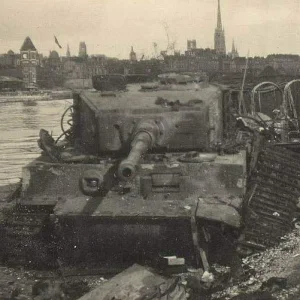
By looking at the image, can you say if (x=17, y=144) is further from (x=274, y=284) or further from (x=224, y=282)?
(x=274, y=284)

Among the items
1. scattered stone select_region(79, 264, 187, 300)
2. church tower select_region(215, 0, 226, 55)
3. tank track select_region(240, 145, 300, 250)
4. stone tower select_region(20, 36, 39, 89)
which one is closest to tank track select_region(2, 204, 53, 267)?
scattered stone select_region(79, 264, 187, 300)

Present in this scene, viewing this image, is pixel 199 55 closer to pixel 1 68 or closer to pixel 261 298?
pixel 1 68

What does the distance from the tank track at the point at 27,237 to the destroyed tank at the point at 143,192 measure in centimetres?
1

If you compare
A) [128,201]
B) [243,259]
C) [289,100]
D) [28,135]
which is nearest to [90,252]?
[128,201]

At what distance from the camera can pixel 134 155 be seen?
648 centimetres

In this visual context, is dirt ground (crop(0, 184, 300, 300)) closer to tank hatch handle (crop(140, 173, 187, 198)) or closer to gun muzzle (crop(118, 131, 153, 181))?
tank hatch handle (crop(140, 173, 187, 198))

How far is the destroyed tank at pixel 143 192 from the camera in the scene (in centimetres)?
695

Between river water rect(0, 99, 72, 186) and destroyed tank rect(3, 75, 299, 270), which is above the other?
destroyed tank rect(3, 75, 299, 270)

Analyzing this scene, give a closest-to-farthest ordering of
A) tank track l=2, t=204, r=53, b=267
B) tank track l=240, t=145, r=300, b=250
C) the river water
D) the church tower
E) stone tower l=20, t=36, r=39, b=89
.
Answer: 1. tank track l=2, t=204, r=53, b=267
2. tank track l=240, t=145, r=300, b=250
3. the river water
4. stone tower l=20, t=36, r=39, b=89
5. the church tower

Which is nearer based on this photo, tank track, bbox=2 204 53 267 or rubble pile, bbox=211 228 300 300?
rubble pile, bbox=211 228 300 300

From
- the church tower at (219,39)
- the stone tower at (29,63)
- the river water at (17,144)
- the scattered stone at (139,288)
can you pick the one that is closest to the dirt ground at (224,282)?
the scattered stone at (139,288)

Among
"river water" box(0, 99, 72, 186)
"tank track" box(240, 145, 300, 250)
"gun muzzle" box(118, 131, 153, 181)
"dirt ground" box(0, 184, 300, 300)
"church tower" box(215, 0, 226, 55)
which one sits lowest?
"river water" box(0, 99, 72, 186)

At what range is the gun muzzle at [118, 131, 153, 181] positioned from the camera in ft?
19.5

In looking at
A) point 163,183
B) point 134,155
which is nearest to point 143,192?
point 163,183
